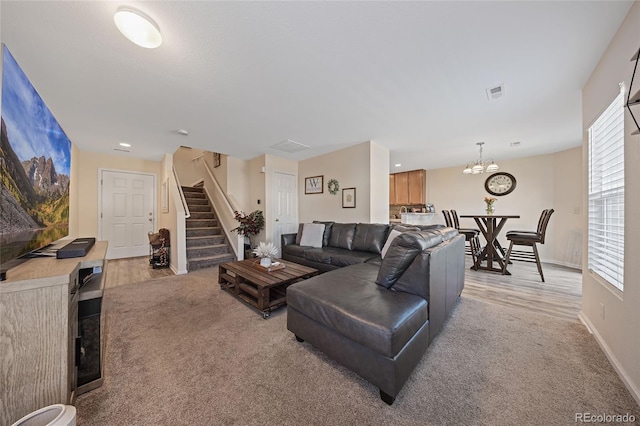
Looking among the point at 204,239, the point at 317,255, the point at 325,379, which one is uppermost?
the point at 204,239

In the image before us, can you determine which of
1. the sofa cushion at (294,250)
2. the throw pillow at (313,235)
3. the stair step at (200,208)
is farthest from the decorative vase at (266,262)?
the stair step at (200,208)

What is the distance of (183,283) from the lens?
325cm

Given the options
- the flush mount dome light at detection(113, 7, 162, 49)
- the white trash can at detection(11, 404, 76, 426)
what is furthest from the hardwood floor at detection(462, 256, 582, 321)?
the flush mount dome light at detection(113, 7, 162, 49)

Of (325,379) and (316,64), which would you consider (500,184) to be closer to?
(316,64)

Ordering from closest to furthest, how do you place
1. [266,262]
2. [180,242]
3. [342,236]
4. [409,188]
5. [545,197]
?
[266,262], [180,242], [342,236], [545,197], [409,188]

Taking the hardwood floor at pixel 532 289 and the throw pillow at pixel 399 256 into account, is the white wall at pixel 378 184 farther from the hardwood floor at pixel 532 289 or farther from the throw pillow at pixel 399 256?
the throw pillow at pixel 399 256

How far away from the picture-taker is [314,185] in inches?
196

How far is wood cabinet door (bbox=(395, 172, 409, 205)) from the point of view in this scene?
21.4ft

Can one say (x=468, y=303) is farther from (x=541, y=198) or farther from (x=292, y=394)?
(x=541, y=198)

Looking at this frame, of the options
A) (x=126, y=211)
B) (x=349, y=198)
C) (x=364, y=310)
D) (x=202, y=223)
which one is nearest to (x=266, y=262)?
(x=364, y=310)

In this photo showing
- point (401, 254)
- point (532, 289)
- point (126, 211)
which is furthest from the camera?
point (126, 211)

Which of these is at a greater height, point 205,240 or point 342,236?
point 342,236

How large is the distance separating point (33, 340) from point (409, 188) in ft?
22.7

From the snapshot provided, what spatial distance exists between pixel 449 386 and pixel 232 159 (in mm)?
5397
